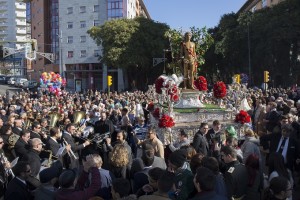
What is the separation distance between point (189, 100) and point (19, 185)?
11.1 metres

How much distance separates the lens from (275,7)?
42719mm

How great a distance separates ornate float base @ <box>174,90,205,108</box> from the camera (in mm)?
15695

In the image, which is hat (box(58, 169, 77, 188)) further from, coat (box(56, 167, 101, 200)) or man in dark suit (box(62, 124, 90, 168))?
man in dark suit (box(62, 124, 90, 168))

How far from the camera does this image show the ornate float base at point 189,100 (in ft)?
51.5

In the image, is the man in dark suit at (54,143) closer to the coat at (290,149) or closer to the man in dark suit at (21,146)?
the man in dark suit at (21,146)

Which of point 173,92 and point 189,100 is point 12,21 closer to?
point 189,100

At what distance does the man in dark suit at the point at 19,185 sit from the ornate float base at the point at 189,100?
35.1 feet

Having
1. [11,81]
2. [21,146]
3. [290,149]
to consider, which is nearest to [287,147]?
[290,149]

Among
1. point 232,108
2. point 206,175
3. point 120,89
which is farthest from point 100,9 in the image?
point 206,175

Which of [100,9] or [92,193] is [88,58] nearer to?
[100,9]

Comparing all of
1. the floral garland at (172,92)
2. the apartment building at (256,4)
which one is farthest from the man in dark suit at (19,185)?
the apartment building at (256,4)

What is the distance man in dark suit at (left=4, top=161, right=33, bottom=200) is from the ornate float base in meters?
10.7

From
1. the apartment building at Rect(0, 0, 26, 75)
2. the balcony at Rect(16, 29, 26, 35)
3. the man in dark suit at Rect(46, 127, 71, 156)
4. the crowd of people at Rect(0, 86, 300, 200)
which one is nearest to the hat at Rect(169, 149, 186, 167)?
the crowd of people at Rect(0, 86, 300, 200)

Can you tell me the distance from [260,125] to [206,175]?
9.63 m
